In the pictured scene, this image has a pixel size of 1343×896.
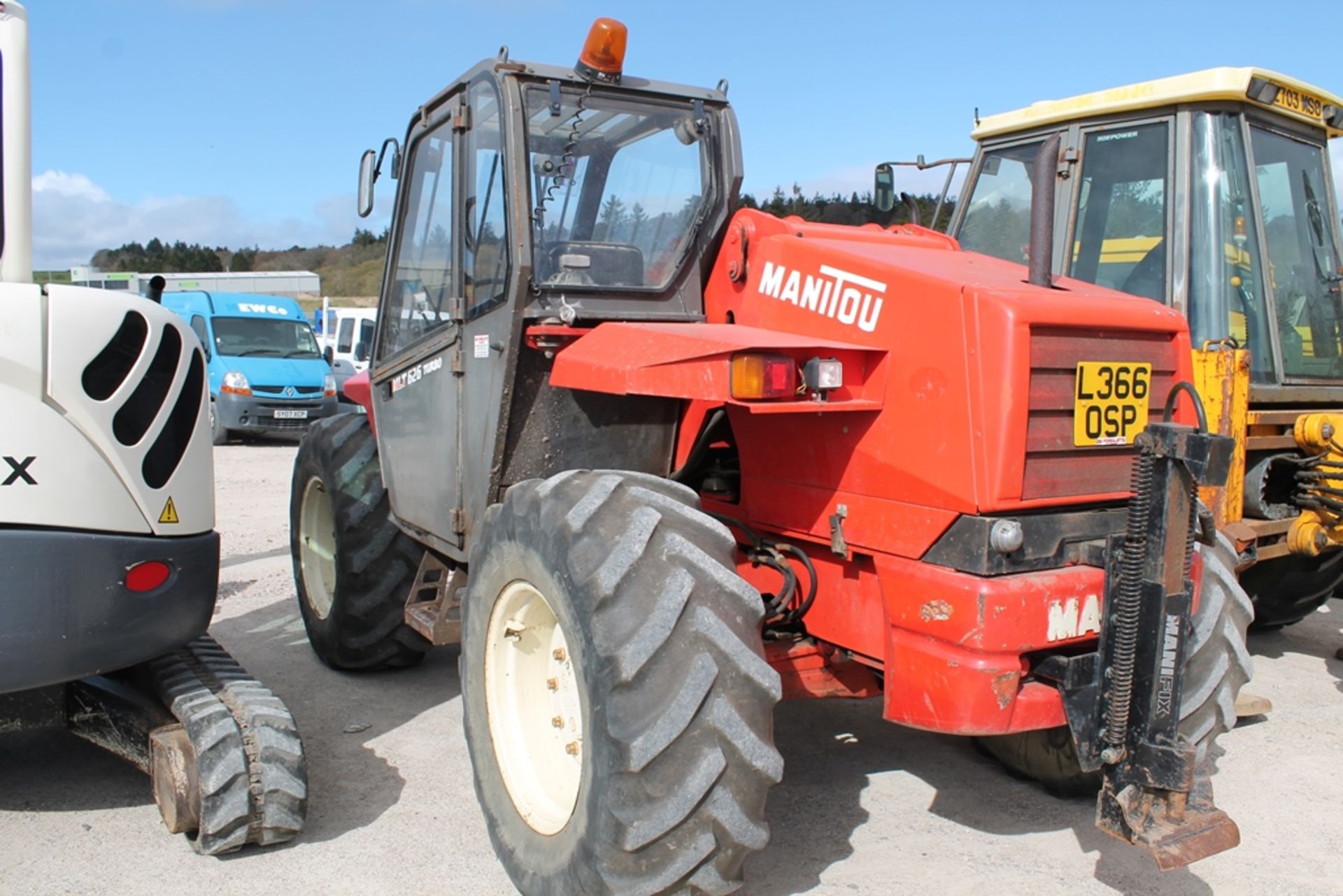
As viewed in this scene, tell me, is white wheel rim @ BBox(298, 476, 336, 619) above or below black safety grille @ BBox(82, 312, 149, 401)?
below

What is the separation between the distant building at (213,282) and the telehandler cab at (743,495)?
17096mm

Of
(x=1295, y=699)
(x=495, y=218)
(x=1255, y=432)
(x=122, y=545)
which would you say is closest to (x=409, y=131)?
(x=495, y=218)

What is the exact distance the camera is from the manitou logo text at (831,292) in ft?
10.4

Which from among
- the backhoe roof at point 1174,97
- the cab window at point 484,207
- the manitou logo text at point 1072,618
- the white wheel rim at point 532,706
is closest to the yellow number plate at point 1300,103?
the backhoe roof at point 1174,97

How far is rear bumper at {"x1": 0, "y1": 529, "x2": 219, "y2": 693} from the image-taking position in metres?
3.19

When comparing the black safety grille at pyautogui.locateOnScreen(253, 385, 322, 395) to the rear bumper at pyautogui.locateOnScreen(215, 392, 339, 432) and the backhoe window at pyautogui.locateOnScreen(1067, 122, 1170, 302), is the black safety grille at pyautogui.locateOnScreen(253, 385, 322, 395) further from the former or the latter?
the backhoe window at pyautogui.locateOnScreen(1067, 122, 1170, 302)

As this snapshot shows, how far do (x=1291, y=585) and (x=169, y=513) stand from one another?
5.61 meters

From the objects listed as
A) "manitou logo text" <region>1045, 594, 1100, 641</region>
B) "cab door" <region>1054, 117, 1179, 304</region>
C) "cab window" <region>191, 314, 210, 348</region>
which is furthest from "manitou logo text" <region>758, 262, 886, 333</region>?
"cab window" <region>191, 314, 210, 348</region>

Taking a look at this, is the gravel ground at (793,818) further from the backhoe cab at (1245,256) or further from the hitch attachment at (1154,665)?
the backhoe cab at (1245,256)

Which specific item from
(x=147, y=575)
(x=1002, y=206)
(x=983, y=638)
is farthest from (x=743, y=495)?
(x=1002, y=206)

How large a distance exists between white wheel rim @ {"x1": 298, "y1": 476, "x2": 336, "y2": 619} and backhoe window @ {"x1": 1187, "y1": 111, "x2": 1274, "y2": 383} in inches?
168

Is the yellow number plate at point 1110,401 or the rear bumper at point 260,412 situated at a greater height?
the yellow number plate at point 1110,401

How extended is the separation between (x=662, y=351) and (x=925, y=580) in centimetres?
93

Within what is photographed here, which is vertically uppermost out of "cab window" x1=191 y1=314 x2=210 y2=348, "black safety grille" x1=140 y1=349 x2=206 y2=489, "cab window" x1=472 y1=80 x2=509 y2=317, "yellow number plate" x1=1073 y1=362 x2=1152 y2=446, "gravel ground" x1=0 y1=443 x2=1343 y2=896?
"cab window" x1=472 y1=80 x2=509 y2=317
